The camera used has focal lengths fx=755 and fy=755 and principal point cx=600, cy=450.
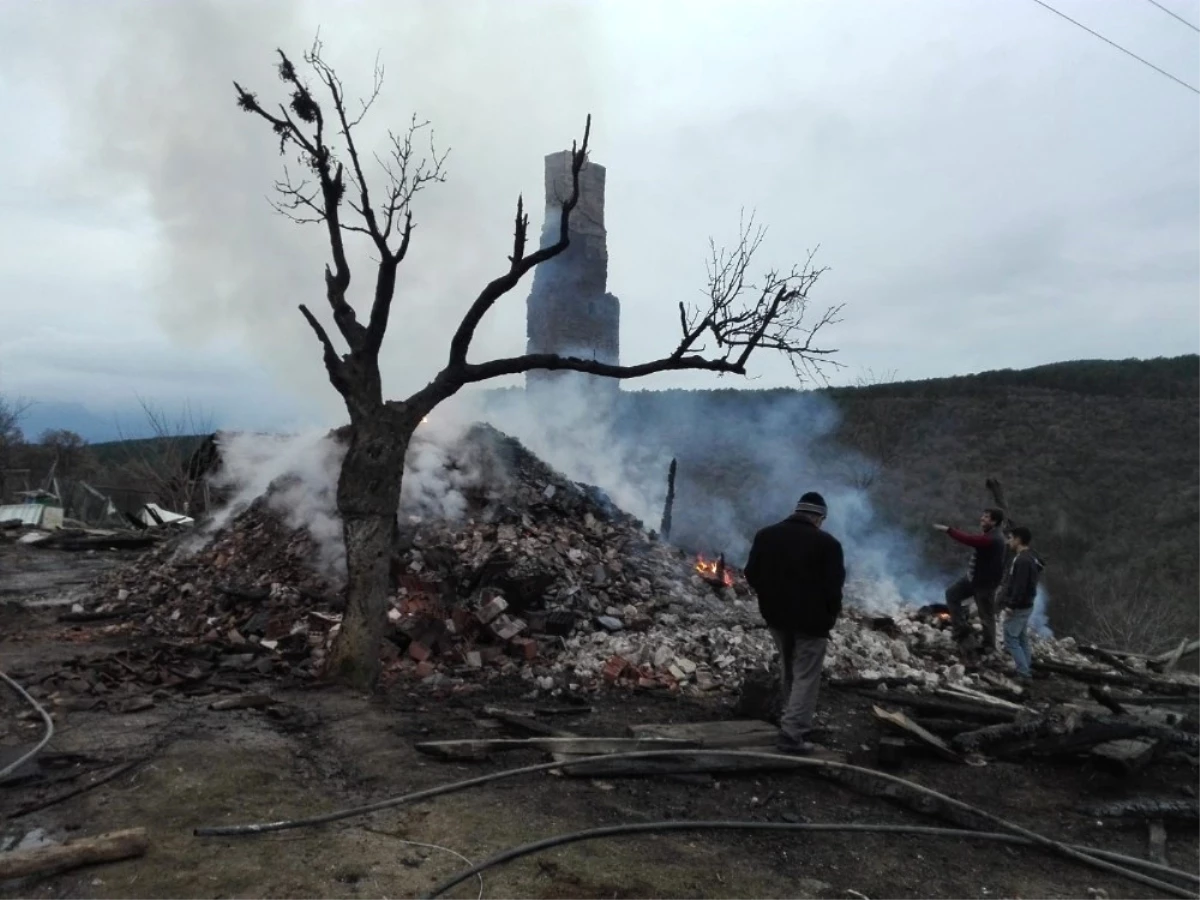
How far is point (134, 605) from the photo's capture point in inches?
459

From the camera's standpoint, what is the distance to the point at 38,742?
228 inches

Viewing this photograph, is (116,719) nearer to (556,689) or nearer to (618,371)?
(556,689)

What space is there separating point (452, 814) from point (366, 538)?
357 centimetres

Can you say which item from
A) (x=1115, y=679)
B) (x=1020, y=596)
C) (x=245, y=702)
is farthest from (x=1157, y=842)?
(x=245, y=702)

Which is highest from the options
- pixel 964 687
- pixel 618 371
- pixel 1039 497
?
pixel 618 371

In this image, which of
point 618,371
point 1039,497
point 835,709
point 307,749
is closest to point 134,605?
point 307,749

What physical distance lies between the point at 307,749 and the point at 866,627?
26.5 feet

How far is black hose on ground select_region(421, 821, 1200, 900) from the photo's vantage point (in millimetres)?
3975

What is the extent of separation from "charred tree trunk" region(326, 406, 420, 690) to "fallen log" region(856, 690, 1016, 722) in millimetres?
5299

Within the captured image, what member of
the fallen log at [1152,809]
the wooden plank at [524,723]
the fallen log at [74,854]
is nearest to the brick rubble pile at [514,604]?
the wooden plank at [524,723]

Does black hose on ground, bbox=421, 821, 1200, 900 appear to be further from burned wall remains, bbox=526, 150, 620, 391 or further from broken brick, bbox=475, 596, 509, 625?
burned wall remains, bbox=526, 150, 620, 391

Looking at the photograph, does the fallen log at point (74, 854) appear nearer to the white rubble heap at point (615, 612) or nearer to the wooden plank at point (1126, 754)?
the white rubble heap at point (615, 612)

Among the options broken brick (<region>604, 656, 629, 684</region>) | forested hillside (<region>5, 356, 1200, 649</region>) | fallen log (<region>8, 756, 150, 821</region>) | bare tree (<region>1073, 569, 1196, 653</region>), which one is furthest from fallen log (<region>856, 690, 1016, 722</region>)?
bare tree (<region>1073, 569, 1196, 653</region>)

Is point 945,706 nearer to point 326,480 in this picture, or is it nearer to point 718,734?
point 718,734
